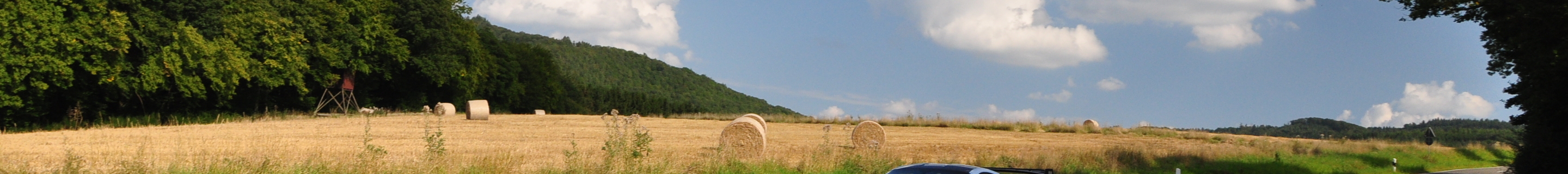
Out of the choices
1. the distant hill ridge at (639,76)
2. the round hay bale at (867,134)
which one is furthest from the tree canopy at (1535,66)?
Answer: the distant hill ridge at (639,76)

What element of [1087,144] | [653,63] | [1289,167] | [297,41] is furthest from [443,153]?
[653,63]

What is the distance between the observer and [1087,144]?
29.1m

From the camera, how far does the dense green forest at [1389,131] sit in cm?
3784

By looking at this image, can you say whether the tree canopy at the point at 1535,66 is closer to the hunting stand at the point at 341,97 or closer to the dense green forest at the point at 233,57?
the dense green forest at the point at 233,57

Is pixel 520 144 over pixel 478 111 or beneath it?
beneath

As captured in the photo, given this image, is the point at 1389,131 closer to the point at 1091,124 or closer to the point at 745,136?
the point at 1091,124

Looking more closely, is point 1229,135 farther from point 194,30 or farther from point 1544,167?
point 194,30

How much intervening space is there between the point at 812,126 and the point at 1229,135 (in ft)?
44.5

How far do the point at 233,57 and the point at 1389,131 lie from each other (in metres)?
43.7

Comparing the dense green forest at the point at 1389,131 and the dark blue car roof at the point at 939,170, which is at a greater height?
the dense green forest at the point at 1389,131

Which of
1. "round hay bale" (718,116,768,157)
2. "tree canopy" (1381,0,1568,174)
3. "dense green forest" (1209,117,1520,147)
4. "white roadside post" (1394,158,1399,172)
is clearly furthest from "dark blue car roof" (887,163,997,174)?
"dense green forest" (1209,117,1520,147)

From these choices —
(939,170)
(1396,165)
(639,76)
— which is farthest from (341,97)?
(639,76)

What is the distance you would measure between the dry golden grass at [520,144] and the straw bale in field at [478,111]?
75 centimetres

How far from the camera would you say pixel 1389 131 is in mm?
48938
